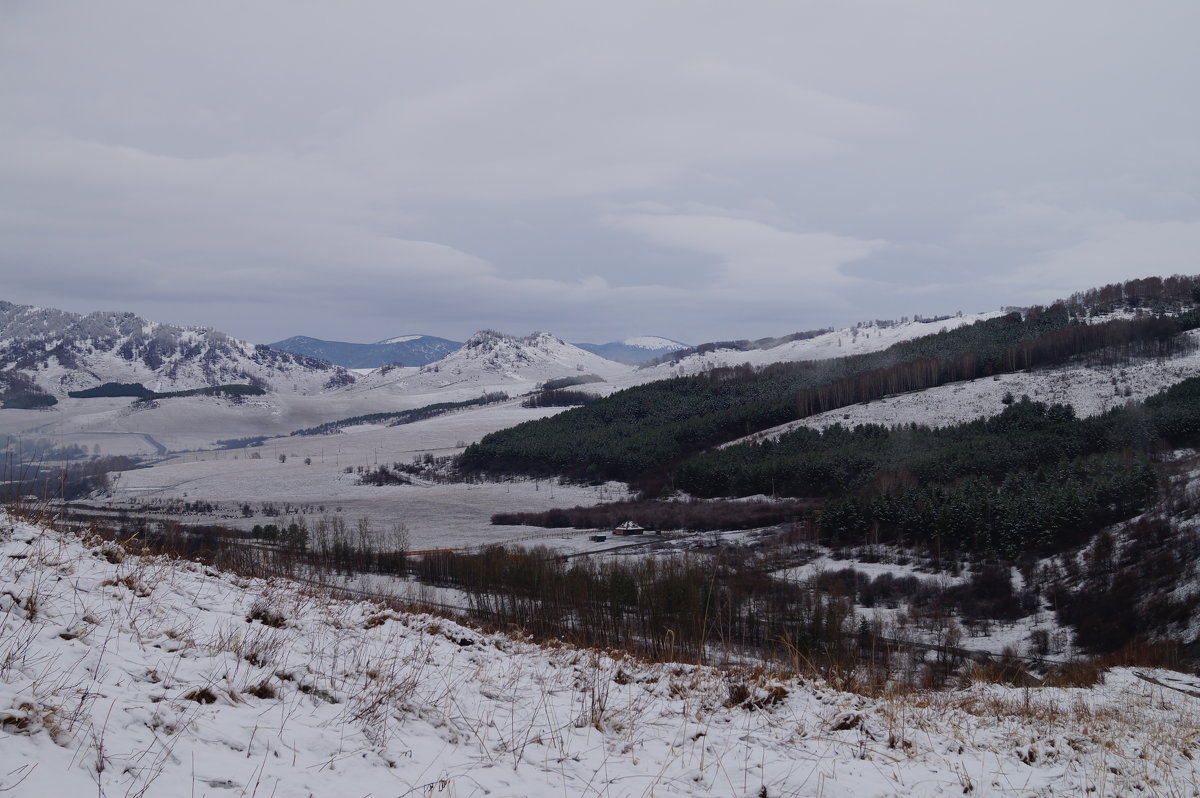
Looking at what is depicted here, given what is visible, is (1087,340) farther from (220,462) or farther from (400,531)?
(220,462)

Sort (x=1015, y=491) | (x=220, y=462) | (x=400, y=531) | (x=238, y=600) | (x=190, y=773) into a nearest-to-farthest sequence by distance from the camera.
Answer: (x=190, y=773), (x=238, y=600), (x=1015, y=491), (x=400, y=531), (x=220, y=462)

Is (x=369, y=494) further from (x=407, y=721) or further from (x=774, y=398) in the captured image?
(x=407, y=721)

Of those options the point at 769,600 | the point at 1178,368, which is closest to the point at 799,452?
the point at 1178,368

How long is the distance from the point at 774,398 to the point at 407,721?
162714mm

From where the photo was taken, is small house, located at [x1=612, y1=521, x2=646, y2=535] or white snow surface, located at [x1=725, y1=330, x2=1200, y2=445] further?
white snow surface, located at [x1=725, y1=330, x2=1200, y2=445]

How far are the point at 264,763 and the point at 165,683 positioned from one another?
61.5 inches

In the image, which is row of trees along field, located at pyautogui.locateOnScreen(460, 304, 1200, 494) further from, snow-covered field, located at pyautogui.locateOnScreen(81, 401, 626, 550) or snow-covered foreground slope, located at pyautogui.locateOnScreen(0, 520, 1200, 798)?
snow-covered foreground slope, located at pyautogui.locateOnScreen(0, 520, 1200, 798)

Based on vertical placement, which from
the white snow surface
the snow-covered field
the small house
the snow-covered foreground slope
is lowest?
the small house

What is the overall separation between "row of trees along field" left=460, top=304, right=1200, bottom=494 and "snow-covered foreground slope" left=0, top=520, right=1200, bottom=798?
12081 cm

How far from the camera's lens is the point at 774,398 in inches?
6407

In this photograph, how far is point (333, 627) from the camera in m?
9.54

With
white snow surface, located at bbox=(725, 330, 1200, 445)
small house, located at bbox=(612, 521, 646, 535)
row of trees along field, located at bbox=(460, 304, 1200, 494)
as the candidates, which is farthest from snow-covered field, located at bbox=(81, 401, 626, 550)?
white snow surface, located at bbox=(725, 330, 1200, 445)

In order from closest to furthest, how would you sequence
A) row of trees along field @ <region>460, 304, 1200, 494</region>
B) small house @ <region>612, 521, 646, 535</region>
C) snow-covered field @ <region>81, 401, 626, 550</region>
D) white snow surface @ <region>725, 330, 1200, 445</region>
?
small house @ <region>612, 521, 646, 535</region> → snow-covered field @ <region>81, 401, 626, 550</region> → white snow surface @ <region>725, 330, 1200, 445</region> → row of trees along field @ <region>460, 304, 1200, 494</region>

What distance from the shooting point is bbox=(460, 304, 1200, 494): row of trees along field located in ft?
457
